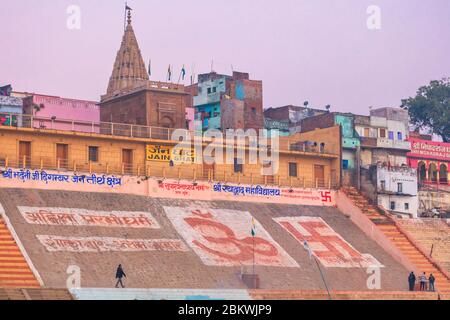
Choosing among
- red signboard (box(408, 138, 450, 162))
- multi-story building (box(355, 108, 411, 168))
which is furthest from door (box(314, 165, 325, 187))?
red signboard (box(408, 138, 450, 162))

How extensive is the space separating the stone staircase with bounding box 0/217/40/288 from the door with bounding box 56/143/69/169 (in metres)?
11.2

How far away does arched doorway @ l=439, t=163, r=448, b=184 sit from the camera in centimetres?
10229

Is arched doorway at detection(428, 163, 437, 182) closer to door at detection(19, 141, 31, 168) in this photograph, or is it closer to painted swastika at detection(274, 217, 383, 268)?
painted swastika at detection(274, 217, 383, 268)

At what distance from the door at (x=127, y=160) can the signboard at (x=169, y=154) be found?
4.04ft

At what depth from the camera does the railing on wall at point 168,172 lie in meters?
73.4

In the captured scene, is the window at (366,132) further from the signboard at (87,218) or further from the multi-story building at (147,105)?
the signboard at (87,218)

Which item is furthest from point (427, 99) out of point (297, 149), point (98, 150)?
point (98, 150)

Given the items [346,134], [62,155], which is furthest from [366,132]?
[62,155]

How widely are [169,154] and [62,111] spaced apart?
14.9 meters

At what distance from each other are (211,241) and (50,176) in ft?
33.9

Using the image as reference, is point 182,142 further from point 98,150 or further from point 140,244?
point 140,244

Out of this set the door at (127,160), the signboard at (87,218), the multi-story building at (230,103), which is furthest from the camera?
the multi-story building at (230,103)

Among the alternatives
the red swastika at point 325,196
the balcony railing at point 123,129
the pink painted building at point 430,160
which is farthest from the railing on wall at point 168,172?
the pink painted building at point 430,160

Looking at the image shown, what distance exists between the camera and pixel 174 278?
64.9m
